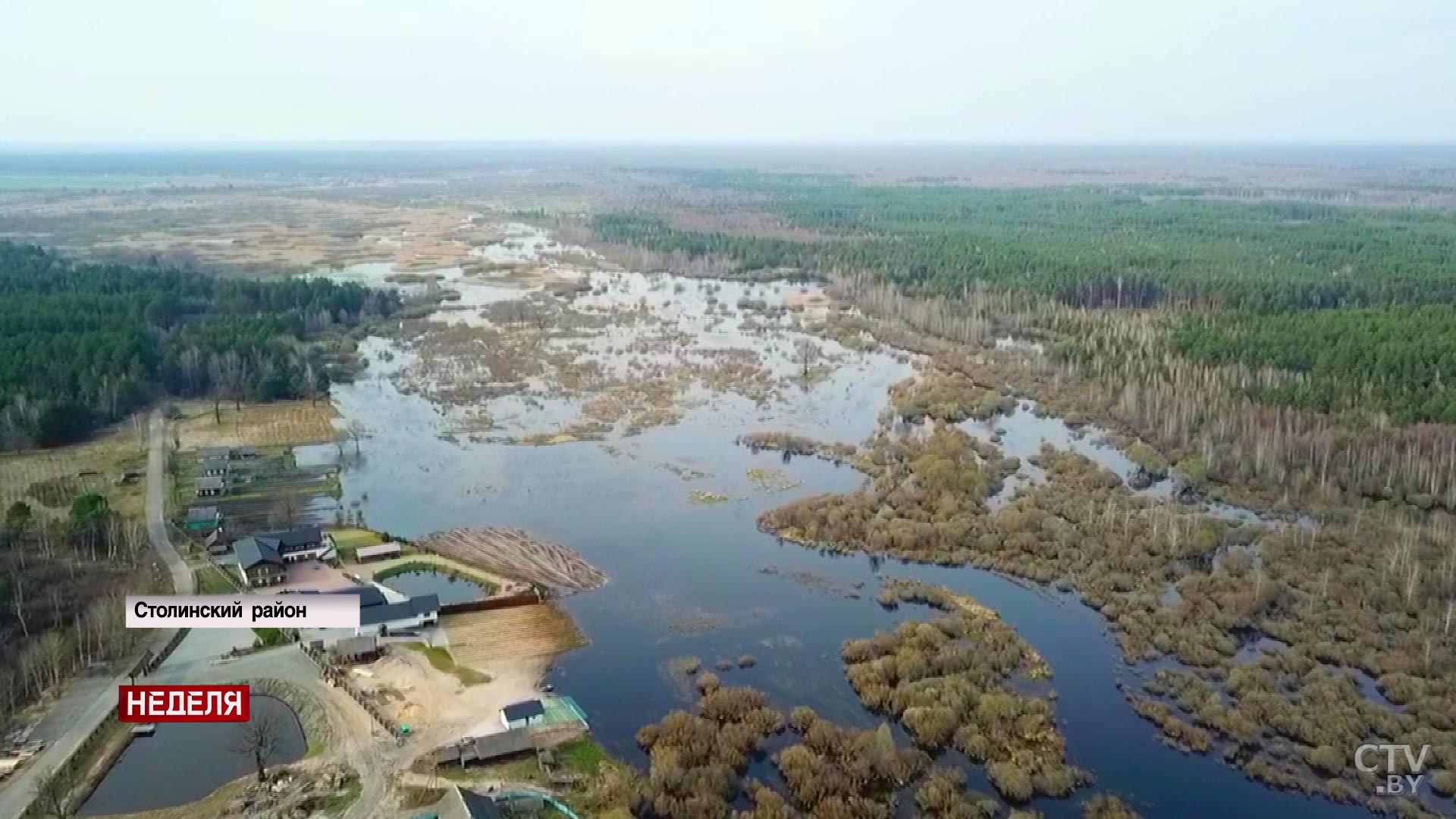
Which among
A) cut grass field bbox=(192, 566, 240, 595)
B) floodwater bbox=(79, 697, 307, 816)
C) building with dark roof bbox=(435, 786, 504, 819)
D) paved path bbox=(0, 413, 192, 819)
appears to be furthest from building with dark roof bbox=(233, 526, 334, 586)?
building with dark roof bbox=(435, 786, 504, 819)

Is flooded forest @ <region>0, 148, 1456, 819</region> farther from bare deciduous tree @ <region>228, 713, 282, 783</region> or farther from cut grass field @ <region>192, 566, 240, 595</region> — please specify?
bare deciduous tree @ <region>228, 713, 282, 783</region>

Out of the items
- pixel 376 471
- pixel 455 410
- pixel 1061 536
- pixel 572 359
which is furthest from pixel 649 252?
pixel 1061 536

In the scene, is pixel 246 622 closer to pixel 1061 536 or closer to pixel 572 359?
pixel 1061 536

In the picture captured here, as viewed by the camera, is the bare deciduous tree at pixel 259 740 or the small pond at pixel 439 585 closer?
the bare deciduous tree at pixel 259 740

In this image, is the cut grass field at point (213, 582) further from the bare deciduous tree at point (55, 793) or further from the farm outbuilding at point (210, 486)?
the bare deciduous tree at point (55, 793)

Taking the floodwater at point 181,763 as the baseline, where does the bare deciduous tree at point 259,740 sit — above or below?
above

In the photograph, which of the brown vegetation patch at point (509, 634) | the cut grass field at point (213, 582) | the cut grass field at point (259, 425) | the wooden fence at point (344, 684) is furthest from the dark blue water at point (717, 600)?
the cut grass field at point (213, 582)

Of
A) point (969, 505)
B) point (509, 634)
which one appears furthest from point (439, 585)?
point (969, 505)
